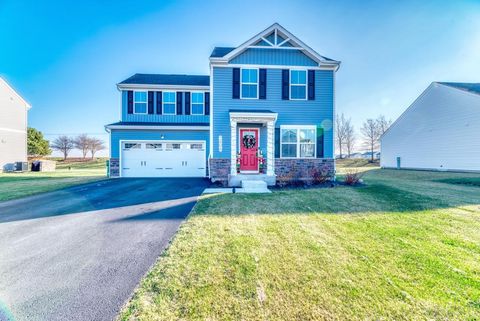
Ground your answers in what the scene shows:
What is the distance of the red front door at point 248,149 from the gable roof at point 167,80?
22.8ft

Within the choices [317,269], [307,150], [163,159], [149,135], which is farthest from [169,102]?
[317,269]

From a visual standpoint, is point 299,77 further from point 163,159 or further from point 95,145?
point 95,145

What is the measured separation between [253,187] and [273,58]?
23.5 ft

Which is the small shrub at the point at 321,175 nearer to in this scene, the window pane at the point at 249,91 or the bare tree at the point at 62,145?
the window pane at the point at 249,91

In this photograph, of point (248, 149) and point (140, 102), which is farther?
point (140, 102)

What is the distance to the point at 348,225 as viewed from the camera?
468 centimetres

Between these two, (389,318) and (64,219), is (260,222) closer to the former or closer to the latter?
(389,318)

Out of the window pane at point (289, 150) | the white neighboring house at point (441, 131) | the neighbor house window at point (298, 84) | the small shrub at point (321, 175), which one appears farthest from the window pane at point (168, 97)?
the white neighboring house at point (441, 131)

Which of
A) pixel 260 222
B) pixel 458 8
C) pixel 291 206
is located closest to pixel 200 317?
pixel 260 222

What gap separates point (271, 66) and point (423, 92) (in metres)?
20.3

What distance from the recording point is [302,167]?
11172 mm

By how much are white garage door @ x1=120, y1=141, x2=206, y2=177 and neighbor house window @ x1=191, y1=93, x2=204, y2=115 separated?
2.69 metres

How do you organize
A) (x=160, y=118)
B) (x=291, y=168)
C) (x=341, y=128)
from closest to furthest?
(x=291, y=168) → (x=160, y=118) → (x=341, y=128)

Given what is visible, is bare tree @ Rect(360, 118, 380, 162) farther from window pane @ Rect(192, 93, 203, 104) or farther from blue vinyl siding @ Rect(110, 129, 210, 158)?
blue vinyl siding @ Rect(110, 129, 210, 158)
